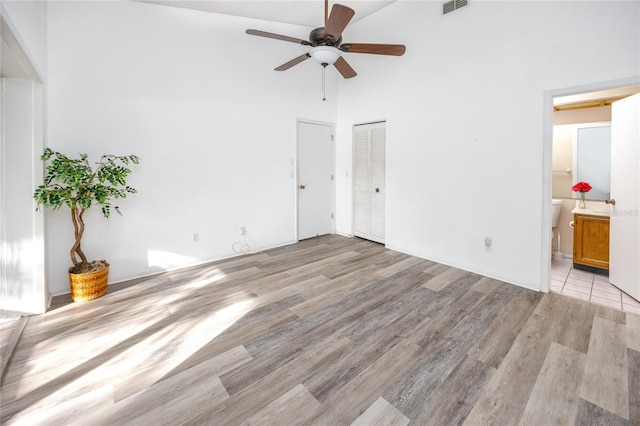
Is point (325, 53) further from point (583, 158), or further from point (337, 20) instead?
point (583, 158)

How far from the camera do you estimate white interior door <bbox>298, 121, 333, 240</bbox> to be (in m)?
5.01

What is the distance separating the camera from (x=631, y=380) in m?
1.76

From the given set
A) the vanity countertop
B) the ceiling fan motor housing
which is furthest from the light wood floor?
the ceiling fan motor housing

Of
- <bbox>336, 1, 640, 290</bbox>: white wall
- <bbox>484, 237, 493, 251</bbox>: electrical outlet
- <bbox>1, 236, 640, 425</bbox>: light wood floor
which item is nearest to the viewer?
<bbox>1, 236, 640, 425</bbox>: light wood floor

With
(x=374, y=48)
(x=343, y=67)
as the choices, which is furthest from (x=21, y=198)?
(x=374, y=48)

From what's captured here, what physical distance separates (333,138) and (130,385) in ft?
15.2

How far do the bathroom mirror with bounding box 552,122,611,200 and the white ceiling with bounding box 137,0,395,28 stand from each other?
3.35 metres

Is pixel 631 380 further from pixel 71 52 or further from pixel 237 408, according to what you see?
pixel 71 52

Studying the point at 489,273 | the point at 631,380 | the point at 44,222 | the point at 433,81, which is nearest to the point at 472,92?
the point at 433,81

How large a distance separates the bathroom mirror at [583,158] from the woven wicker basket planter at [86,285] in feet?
20.5

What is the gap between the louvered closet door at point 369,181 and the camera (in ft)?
15.5

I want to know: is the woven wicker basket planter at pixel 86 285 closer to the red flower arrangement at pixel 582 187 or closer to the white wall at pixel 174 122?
the white wall at pixel 174 122

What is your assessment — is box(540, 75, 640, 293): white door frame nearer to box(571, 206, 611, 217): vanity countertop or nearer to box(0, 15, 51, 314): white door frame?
box(571, 206, 611, 217): vanity countertop

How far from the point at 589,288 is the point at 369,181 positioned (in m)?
3.16
